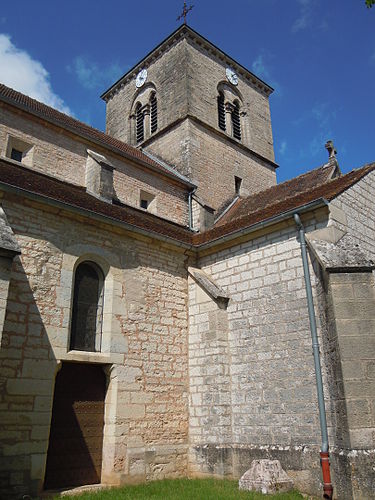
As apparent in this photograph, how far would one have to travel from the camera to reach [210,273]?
955 centimetres

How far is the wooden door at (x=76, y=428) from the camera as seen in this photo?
22.4 ft

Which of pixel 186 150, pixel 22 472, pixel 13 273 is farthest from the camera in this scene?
pixel 186 150

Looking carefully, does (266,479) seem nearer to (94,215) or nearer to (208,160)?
(94,215)

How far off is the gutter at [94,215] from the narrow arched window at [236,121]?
372 inches

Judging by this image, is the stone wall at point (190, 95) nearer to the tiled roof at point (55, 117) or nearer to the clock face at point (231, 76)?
Answer: the clock face at point (231, 76)

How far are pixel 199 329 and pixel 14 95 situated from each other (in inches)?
332

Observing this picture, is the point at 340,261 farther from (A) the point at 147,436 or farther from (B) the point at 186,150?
(B) the point at 186,150

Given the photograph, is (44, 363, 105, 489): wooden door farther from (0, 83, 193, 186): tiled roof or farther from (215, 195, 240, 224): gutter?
(215, 195, 240, 224): gutter

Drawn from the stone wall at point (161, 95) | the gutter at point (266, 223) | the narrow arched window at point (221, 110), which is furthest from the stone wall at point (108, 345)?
the narrow arched window at point (221, 110)

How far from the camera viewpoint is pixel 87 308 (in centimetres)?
792

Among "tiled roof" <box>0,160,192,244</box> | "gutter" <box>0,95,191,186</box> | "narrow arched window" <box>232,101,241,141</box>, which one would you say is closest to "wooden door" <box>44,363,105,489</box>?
"tiled roof" <box>0,160,192,244</box>

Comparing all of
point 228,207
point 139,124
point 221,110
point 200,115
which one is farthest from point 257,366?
point 139,124

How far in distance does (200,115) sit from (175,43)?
3.46 meters

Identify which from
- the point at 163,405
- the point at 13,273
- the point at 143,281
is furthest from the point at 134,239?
the point at 163,405
